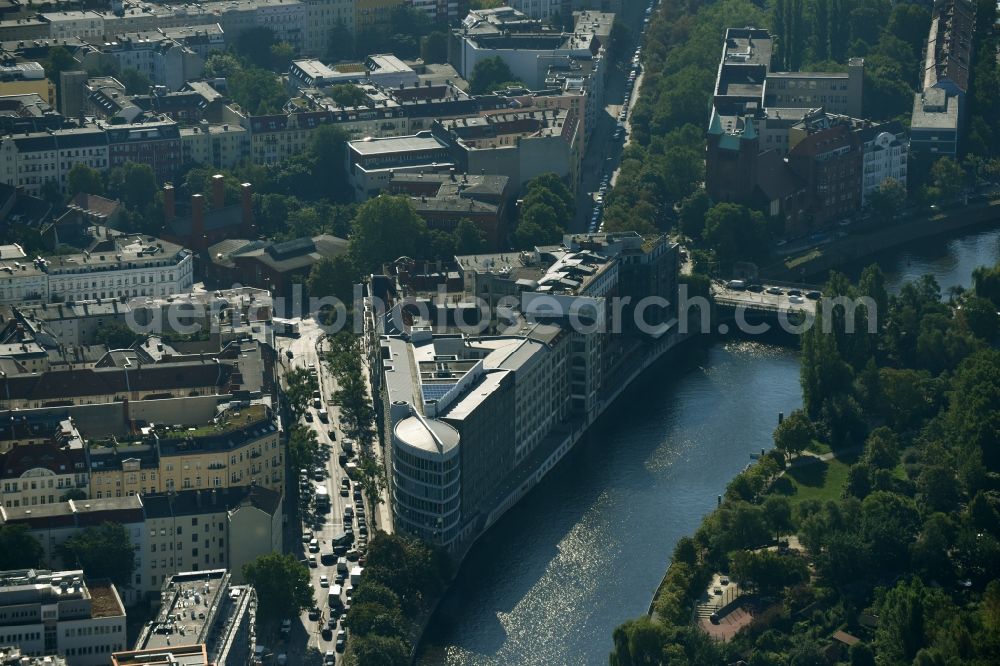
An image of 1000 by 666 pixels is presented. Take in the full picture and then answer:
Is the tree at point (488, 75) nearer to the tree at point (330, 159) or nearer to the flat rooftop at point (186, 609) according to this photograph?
the tree at point (330, 159)

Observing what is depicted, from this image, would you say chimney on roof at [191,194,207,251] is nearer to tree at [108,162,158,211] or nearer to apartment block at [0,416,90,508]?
tree at [108,162,158,211]

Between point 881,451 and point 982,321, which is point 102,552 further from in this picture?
point 982,321

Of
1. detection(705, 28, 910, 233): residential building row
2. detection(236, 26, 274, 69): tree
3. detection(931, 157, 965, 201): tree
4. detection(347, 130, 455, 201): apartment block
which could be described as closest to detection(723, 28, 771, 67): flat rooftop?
detection(705, 28, 910, 233): residential building row

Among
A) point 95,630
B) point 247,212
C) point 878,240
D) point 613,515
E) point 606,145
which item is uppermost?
point 247,212

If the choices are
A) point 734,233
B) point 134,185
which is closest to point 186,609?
point 134,185

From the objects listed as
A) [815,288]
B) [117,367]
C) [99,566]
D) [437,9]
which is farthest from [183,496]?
[437,9]

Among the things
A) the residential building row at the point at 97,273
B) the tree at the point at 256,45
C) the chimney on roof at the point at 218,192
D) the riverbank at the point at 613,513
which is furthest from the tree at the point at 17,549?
the tree at the point at 256,45
